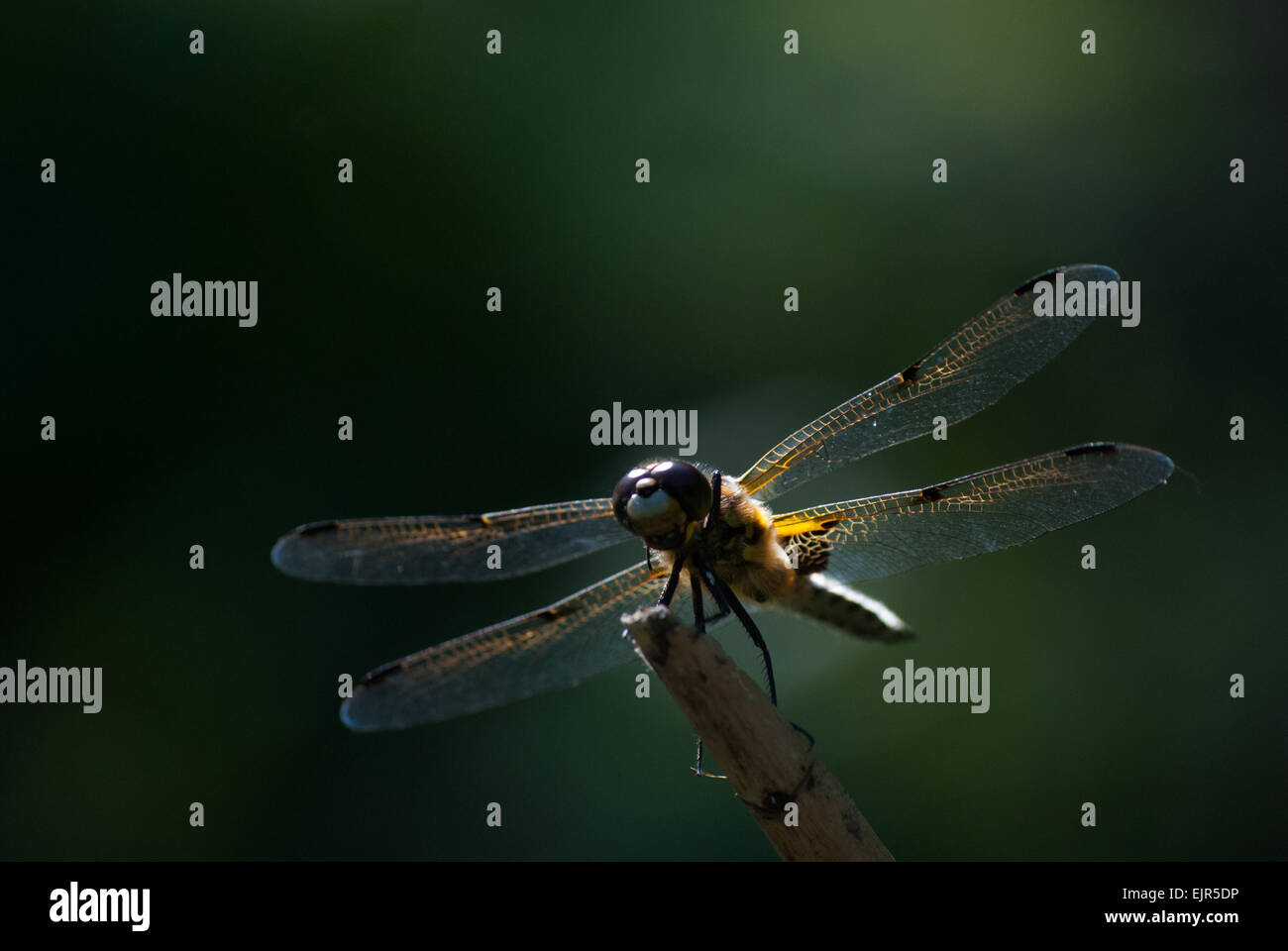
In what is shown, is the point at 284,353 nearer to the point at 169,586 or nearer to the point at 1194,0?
the point at 169,586

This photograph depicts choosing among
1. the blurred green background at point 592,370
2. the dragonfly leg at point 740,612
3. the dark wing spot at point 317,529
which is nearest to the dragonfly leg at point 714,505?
the dragonfly leg at point 740,612

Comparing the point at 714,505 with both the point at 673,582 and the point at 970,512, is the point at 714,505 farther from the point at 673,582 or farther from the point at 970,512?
the point at 970,512

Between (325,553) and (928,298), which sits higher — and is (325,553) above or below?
below

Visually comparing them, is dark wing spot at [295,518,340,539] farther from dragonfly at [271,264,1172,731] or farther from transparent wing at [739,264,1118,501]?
transparent wing at [739,264,1118,501]

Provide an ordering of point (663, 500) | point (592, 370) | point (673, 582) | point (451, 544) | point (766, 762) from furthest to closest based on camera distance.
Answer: point (592, 370), point (451, 544), point (673, 582), point (663, 500), point (766, 762)

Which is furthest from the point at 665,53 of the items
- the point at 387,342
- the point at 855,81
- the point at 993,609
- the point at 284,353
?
the point at 993,609

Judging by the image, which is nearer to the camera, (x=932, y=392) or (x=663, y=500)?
(x=663, y=500)

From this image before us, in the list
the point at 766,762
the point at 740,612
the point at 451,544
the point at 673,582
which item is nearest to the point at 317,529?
the point at 451,544
